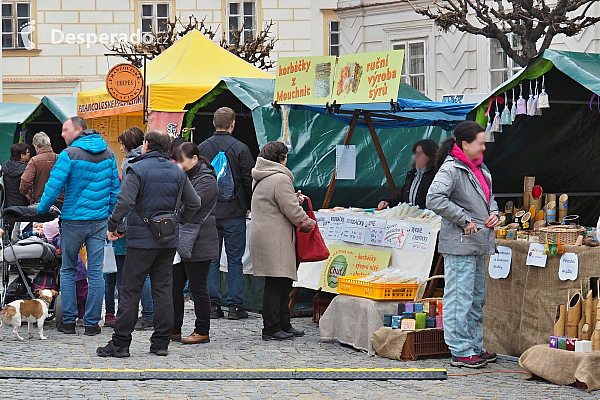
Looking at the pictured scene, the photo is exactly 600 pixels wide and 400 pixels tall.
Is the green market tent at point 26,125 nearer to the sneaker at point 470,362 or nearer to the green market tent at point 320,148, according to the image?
the green market tent at point 320,148

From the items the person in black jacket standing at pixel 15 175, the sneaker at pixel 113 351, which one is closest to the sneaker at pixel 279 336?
the sneaker at pixel 113 351

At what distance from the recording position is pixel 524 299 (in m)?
7.48

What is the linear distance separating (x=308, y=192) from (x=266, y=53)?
13.4m

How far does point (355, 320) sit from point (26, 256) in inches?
128

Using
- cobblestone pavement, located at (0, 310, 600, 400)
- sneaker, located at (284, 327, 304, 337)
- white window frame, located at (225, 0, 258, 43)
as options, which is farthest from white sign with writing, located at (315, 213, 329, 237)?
white window frame, located at (225, 0, 258, 43)

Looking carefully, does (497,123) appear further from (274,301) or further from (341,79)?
(274,301)

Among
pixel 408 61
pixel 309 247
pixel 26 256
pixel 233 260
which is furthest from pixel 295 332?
pixel 408 61

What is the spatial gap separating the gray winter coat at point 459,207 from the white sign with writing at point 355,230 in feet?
5.84

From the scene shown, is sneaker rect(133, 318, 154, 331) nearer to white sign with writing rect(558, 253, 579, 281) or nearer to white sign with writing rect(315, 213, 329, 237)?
white sign with writing rect(315, 213, 329, 237)

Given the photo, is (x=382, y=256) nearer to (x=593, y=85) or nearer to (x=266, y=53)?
(x=593, y=85)

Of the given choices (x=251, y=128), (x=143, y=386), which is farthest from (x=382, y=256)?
(x=251, y=128)

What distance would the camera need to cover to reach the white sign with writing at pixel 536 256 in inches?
286

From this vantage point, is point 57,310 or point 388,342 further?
point 57,310

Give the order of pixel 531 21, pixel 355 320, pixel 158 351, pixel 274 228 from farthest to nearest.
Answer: pixel 531 21, pixel 274 228, pixel 355 320, pixel 158 351
